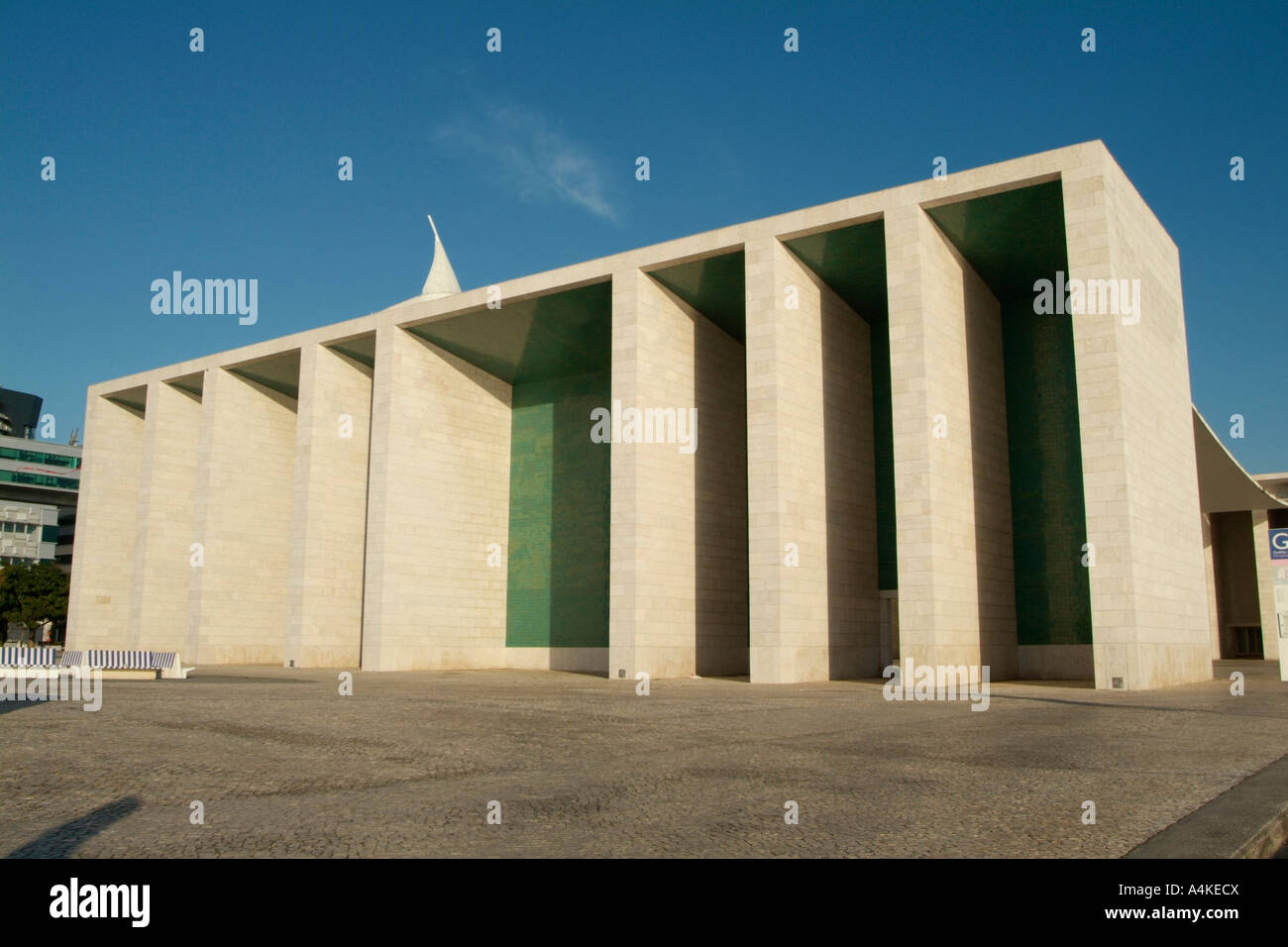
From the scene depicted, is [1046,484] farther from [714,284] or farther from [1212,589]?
[1212,589]

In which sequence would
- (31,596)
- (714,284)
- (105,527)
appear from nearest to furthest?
(714,284)
(105,527)
(31,596)

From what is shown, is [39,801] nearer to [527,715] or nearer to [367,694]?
[527,715]

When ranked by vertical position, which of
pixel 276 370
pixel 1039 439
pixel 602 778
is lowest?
pixel 602 778

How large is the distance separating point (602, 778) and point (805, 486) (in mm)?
18099

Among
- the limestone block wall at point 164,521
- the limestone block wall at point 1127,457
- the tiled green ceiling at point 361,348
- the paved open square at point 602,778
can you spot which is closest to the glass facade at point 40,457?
the limestone block wall at point 164,521

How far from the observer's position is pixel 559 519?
115 feet

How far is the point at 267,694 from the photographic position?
16.8 m

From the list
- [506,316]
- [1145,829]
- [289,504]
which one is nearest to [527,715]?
[1145,829]

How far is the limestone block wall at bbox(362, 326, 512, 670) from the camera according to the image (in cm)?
3084

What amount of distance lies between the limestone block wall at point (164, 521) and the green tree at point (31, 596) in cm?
2471

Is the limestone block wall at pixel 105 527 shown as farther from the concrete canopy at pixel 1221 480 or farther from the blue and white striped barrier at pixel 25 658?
the concrete canopy at pixel 1221 480

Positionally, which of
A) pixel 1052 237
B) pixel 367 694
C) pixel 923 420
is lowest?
pixel 367 694

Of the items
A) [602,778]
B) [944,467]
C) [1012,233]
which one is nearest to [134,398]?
[944,467]
